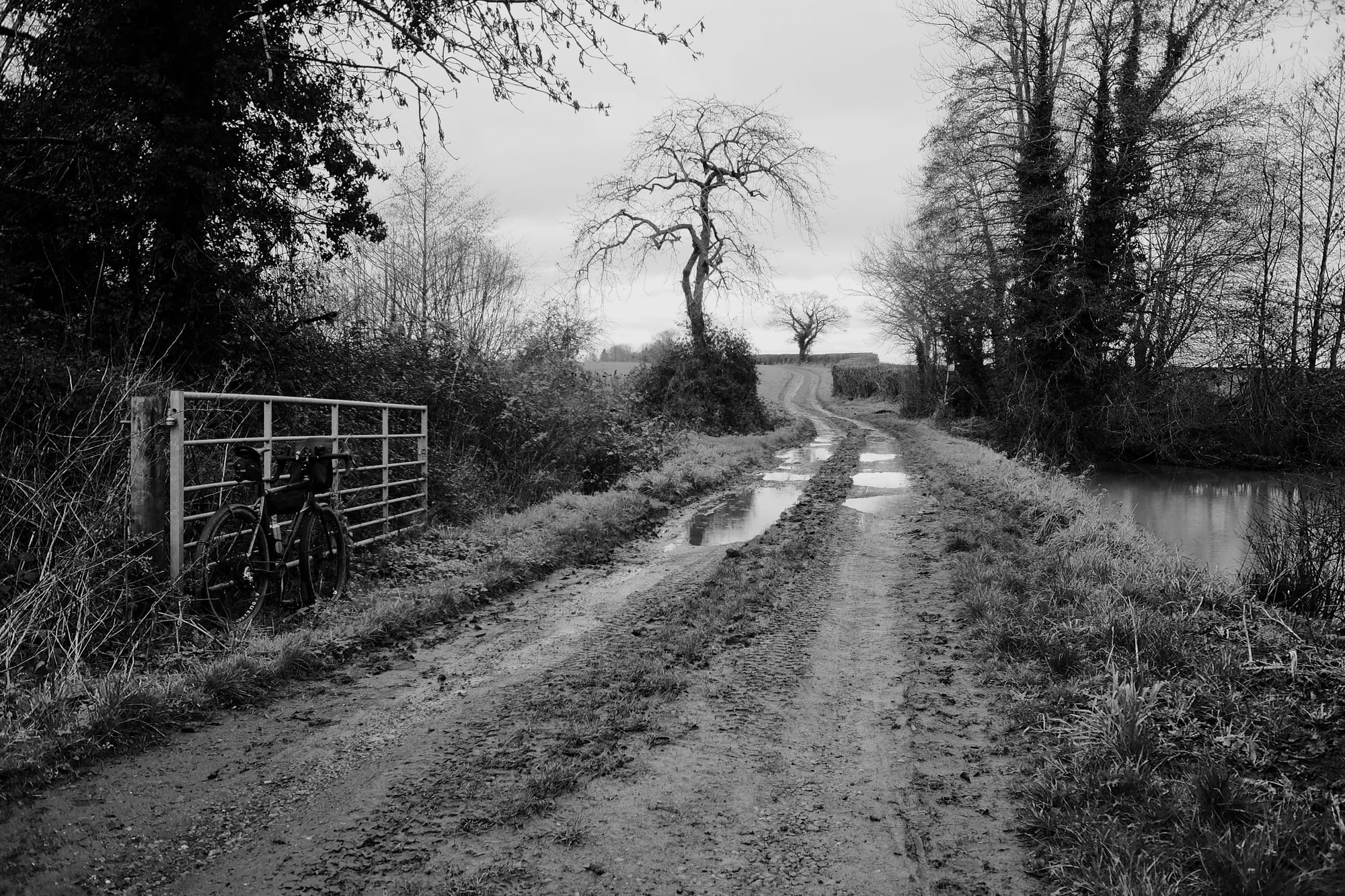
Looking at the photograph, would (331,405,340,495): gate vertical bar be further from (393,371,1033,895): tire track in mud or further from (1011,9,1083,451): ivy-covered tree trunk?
(1011,9,1083,451): ivy-covered tree trunk

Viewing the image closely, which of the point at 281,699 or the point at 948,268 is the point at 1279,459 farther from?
the point at 281,699

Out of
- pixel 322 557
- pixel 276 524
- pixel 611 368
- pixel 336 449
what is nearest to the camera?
pixel 276 524

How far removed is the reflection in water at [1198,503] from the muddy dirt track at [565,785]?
5888 mm

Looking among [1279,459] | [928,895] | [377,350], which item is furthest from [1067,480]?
[928,895]

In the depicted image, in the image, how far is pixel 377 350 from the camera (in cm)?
1128

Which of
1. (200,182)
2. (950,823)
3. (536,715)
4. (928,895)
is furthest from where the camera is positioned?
(200,182)

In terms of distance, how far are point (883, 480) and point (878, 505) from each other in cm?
312

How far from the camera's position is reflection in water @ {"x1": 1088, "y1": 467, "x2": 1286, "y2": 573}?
10.6m

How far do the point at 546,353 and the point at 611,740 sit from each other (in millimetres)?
12758

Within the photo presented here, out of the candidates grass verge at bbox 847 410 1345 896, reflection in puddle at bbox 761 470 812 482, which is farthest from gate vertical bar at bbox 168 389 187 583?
reflection in puddle at bbox 761 470 812 482

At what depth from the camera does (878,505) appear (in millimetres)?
11812

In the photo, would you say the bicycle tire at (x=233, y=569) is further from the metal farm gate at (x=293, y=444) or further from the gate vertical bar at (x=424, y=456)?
the gate vertical bar at (x=424, y=456)

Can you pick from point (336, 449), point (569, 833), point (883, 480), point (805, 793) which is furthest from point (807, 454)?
point (569, 833)

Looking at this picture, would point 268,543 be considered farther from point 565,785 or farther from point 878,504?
point 878,504
